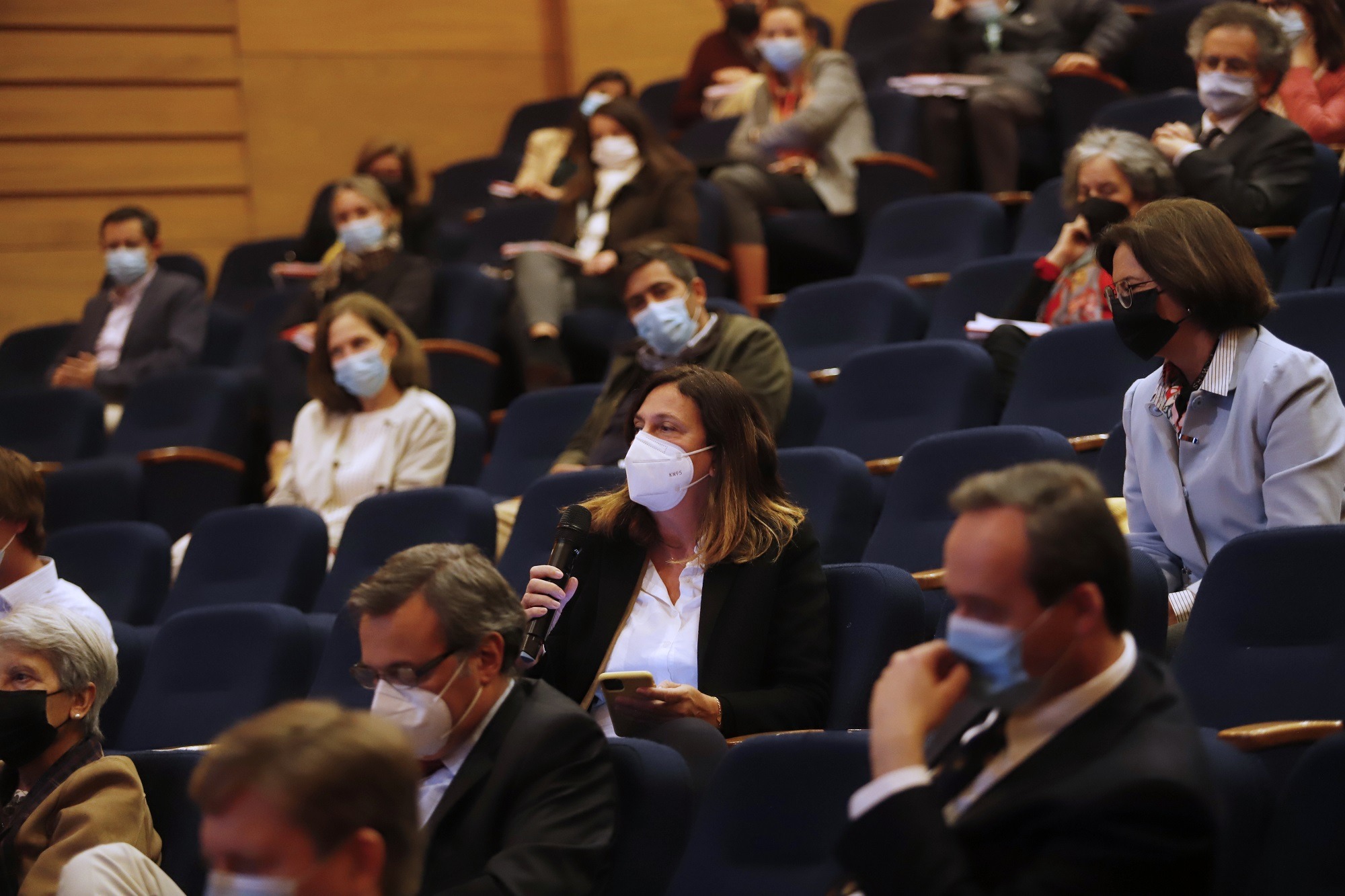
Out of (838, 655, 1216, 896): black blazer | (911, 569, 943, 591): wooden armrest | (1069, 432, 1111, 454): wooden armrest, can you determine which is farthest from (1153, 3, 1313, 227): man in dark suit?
(838, 655, 1216, 896): black blazer

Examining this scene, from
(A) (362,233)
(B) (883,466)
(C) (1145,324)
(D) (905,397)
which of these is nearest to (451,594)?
(C) (1145,324)

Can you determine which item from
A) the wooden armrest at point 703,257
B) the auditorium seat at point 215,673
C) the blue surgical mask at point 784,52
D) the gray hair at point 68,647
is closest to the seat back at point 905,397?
the wooden armrest at point 703,257

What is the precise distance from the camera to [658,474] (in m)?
1.97

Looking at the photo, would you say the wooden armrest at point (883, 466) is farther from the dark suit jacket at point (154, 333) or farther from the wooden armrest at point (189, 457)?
the dark suit jacket at point (154, 333)

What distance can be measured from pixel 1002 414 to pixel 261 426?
225cm

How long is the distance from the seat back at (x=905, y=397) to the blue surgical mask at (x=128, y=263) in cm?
256

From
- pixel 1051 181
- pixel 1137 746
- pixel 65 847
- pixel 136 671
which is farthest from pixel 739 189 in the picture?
pixel 1137 746

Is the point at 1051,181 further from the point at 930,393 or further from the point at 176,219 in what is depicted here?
the point at 176,219

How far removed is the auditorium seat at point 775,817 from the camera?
1451mm

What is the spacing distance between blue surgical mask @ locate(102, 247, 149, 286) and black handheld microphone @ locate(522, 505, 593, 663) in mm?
3092

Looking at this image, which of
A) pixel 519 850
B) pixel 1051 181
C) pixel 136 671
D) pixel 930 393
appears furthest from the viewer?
pixel 1051 181

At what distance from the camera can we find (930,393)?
2.88 m

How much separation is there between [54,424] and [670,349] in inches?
80.8

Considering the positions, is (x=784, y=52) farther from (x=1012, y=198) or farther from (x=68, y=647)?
(x=68, y=647)
